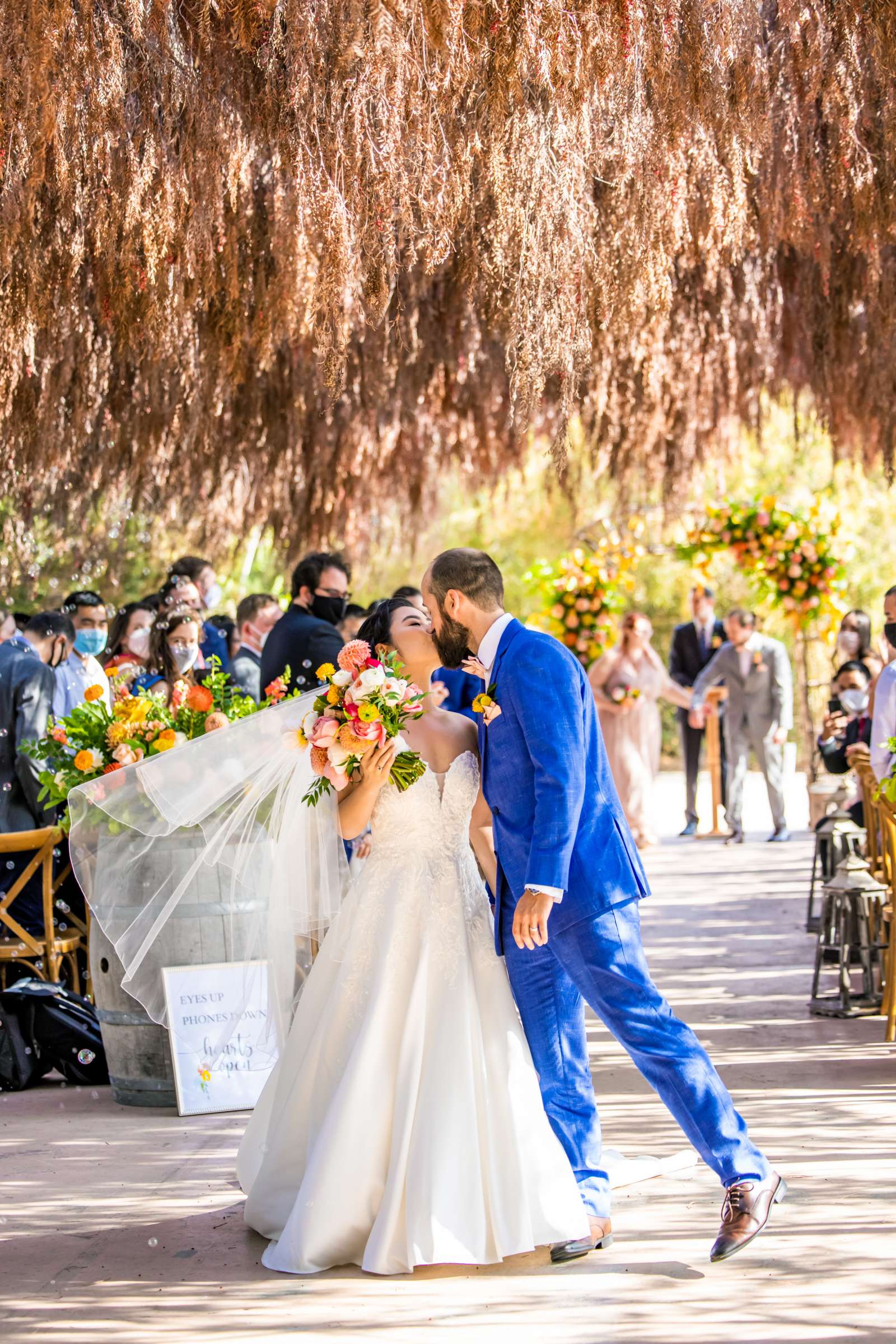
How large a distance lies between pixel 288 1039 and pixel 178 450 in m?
6.38

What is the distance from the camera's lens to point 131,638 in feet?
24.8

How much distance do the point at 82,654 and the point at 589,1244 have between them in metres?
5.14

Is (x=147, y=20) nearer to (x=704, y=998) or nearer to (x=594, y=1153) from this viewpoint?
(x=594, y=1153)

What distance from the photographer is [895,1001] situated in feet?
18.6

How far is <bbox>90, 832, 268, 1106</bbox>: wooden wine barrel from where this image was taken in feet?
17.0

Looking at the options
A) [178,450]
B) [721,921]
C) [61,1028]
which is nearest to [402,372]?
[178,450]

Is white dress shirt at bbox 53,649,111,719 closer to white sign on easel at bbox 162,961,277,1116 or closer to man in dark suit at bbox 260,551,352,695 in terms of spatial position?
man in dark suit at bbox 260,551,352,695

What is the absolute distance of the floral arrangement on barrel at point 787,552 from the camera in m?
12.1

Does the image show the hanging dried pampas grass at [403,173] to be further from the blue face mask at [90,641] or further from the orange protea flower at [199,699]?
the orange protea flower at [199,699]

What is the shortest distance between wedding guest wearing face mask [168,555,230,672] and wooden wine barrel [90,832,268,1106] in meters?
3.04

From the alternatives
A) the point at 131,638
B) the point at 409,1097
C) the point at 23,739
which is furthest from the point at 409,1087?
the point at 131,638

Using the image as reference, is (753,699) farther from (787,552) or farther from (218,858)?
(218,858)

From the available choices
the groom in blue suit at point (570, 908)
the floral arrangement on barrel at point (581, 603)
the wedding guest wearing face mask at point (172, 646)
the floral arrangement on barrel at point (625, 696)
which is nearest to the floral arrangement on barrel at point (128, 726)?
the wedding guest wearing face mask at point (172, 646)

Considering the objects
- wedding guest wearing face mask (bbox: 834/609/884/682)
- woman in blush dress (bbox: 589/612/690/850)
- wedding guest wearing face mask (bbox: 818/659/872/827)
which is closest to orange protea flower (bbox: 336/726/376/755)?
wedding guest wearing face mask (bbox: 818/659/872/827)
